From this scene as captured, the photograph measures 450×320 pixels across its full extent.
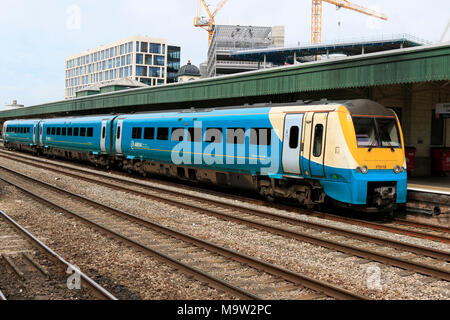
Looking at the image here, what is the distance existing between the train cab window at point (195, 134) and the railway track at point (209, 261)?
471 cm

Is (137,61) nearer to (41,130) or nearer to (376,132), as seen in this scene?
(41,130)

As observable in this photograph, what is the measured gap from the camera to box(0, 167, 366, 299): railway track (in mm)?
6397

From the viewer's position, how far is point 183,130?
17.0 meters

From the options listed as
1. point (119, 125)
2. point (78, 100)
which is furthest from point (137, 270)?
point (78, 100)

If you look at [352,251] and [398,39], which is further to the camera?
[398,39]

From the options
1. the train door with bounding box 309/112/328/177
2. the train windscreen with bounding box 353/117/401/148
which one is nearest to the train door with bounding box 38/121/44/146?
the train door with bounding box 309/112/328/177

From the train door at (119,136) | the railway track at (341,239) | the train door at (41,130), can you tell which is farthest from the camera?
the train door at (41,130)

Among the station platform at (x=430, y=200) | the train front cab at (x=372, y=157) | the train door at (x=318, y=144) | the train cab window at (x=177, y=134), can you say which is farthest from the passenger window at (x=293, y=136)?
the train cab window at (x=177, y=134)

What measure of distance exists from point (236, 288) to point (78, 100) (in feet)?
117

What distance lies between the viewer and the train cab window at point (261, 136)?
13.2 metres

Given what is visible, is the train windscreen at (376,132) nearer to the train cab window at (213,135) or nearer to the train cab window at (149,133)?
the train cab window at (213,135)

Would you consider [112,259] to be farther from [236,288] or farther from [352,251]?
[352,251]

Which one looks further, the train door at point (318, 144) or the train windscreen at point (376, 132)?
the train door at point (318, 144)

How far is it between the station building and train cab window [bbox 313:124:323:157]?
359 ft
